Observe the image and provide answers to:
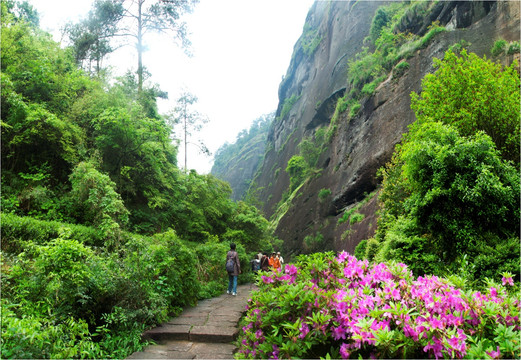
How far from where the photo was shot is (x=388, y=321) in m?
2.03

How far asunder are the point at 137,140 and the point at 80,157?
1.83 m

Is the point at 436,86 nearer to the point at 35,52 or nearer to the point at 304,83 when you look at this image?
the point at 35,52

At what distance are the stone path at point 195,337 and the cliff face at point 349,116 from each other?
32.0 feet

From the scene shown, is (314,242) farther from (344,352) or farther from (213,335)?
(344,352)

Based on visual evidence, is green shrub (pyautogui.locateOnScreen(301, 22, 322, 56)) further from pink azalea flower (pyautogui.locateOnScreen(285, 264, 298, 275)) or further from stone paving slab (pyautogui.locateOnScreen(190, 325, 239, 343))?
pink azalea flower (pyautogui.locateOnScreen(285, 264, 298, 275))

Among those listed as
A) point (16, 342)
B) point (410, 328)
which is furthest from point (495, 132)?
point (16, 342)

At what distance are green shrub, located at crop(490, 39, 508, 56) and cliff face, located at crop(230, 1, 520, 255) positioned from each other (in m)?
0.48

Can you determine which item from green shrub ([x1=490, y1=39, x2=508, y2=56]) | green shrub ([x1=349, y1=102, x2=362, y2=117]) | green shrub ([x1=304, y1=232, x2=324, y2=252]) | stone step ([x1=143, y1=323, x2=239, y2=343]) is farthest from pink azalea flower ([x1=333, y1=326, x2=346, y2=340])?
green shrub ([x1=349, y1=102, x2=362, y2=117])

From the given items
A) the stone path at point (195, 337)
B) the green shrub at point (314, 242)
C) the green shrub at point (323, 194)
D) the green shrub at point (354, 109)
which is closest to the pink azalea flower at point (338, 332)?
the stone path at point (195, 337)

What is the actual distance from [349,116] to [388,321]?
20.3m

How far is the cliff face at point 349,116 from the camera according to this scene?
13.0 m

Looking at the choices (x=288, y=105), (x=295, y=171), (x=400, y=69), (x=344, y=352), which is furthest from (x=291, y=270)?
(x=288, y=105)

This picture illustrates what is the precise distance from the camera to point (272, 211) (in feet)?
121

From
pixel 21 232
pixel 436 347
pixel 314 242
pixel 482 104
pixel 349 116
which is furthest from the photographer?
pixel 349 116
